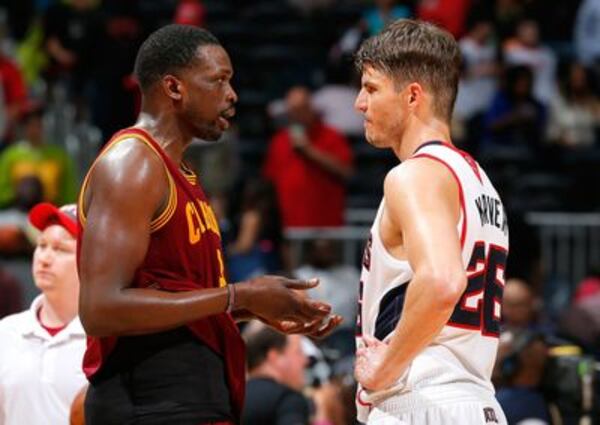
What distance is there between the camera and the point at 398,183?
4.64 m

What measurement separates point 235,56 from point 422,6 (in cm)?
232

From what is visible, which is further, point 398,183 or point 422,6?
point 422,6

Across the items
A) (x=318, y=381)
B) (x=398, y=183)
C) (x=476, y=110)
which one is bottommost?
(x=318, y=381)

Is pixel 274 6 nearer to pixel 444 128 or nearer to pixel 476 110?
pixel 476 110

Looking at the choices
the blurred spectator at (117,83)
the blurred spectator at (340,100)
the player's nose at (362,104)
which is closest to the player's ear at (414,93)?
the player's nose at (362,104)

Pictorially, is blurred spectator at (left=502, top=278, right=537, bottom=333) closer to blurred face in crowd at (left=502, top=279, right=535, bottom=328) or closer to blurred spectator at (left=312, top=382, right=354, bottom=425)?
blurred face in crowd at (left=502, top=279, right=535, bottom=328)

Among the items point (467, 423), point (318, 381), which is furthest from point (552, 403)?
point (467, 423)

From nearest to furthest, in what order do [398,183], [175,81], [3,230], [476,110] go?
[398,183], [175,81], [3,230], [476,110]

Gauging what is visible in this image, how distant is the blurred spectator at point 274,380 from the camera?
772cm

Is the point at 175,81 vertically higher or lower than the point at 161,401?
higher

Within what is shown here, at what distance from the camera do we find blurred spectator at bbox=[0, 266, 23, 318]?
431 inches

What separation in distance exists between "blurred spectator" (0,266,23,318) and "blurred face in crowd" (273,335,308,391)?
3265 millimetres

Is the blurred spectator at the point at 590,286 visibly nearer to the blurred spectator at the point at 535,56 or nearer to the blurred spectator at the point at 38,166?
the blurred spectator at the point at 535,56

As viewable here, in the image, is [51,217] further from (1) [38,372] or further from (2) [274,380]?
(2) [274,380]
